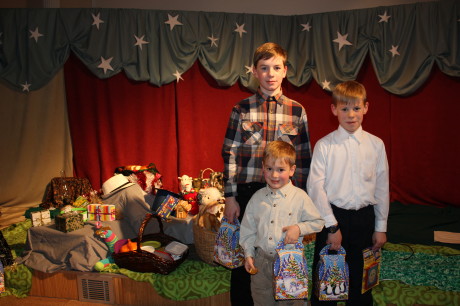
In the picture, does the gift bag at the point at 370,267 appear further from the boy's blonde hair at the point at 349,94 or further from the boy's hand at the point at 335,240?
the boy's blonde hair at the point at 349,94

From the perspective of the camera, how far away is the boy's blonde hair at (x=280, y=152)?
1750mm

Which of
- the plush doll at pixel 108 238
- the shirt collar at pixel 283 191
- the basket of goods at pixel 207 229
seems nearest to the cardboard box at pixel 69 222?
the plush doll at pixel 108 238

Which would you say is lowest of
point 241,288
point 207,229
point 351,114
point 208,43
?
point 241,288

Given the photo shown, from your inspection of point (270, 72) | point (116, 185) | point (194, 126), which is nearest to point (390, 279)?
point (270, 72)

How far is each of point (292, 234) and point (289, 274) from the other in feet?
0.57

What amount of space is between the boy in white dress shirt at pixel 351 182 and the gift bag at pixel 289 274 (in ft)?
0.74

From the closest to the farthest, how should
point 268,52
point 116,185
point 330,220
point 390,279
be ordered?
point 330,220, point 268,52, point 390,279, point 116,185

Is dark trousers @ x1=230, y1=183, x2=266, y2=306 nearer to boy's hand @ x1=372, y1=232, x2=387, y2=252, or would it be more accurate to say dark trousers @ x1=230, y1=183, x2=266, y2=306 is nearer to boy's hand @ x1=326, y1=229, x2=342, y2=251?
boy's hand @ x1=326, y1=229, x2=342, y2=251

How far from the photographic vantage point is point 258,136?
1.98m

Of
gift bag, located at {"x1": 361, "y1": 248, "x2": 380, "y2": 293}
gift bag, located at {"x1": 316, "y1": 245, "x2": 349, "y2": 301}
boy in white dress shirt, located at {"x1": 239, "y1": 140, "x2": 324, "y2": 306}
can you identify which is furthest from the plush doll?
Answer: gift bag, located at {"x1": 361, "y1": 248, "x2": 380, "y2": 293}

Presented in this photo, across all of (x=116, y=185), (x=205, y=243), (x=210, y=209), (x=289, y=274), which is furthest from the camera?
(x=116, y=185)

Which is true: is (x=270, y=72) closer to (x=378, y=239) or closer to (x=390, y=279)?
(x=378, y=239)

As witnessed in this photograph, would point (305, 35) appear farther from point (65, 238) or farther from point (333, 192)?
point (65, 238)

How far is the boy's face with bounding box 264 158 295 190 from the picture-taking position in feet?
5.76
